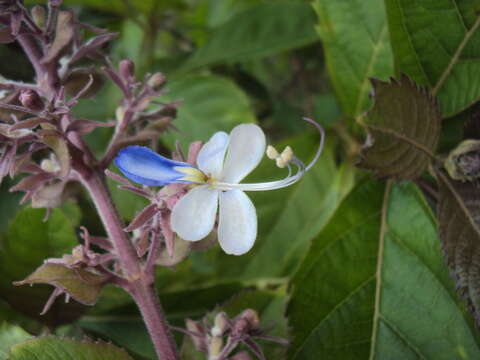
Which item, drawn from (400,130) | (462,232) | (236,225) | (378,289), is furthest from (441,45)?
(236,225)

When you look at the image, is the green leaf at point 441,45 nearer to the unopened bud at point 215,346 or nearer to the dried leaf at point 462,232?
the dried leaf at point 462,232

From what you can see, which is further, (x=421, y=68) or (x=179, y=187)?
(x=421, y=68)

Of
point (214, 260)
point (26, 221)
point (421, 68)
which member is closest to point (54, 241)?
point (26, 221)

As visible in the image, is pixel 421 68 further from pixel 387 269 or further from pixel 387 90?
pixel 387 269

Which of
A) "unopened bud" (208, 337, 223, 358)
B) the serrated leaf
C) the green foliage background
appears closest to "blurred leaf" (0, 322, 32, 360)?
the green foliage background

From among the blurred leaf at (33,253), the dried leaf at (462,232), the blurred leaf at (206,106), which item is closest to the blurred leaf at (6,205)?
the blurred leaf at (33,253)

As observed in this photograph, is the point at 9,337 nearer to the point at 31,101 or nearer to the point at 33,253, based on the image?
the point at 33,253
